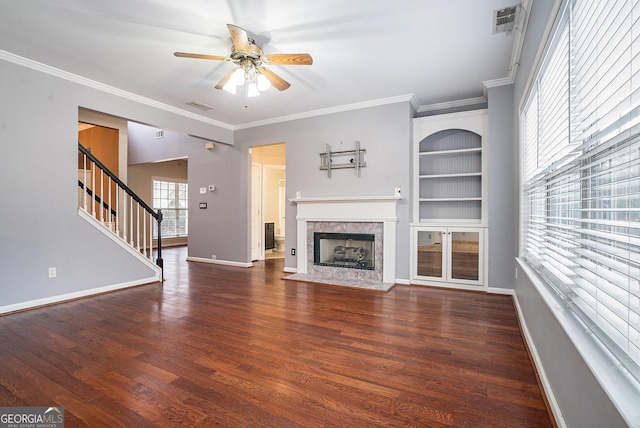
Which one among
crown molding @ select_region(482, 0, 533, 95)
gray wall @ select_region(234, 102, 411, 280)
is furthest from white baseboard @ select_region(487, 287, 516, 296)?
crown molding @ select_region(482, 0, 533, 95)

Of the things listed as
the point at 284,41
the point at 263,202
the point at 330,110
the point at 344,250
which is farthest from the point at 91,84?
the point at 344,250

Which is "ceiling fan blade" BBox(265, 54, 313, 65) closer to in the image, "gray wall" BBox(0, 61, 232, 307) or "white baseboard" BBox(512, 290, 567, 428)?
"gray wall" BBox(0, 61, 232, 307)

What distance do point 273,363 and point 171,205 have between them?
29.7 ft

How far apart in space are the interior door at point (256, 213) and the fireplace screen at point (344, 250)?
2.19 m

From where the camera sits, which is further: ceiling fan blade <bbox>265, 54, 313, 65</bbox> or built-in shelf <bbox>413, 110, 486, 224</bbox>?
built-in shelf <bbox>413, 110, 486, 224</bbox>

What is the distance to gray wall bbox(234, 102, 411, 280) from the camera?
4.67 meters

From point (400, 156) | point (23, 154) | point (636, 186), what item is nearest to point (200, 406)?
point (636, 186)

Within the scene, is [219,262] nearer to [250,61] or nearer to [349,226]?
[349,226]

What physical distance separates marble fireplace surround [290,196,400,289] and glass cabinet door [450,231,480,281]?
83cm

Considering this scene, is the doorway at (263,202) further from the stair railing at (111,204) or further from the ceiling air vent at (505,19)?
the ceiling air vent at (505,19)

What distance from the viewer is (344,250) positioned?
5109mm

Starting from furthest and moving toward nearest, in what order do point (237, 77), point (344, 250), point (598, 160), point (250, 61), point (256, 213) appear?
1. point (256, 213)
2. point (344, 250)
3. point (237, 77)
4. point (250, 61)
5. point (598, 160)

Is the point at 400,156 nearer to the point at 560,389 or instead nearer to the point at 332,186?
the point at 332,186

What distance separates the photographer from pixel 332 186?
5.20 metres
